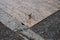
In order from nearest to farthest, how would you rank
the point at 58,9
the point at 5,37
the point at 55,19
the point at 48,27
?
1. the point at 5,37
2. the point at 48,27
3. the point at 55,19
4. the point at 58,9

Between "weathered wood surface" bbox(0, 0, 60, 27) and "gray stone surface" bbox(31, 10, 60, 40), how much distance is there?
0.07 metres

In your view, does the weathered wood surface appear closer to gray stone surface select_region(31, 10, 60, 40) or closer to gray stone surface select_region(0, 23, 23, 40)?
gray stone surface select_region(31, 10, 60, 40)

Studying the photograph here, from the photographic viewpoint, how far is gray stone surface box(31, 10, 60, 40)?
7.05 feet

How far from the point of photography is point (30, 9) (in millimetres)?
2551

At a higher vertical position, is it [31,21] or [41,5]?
[41,5]

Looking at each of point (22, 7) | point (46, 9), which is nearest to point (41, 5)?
point (46, 9)

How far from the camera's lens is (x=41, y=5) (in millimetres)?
2645

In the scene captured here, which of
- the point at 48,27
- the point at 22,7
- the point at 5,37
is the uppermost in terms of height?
the point at 22,7

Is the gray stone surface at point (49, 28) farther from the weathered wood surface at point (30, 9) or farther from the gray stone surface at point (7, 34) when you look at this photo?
the gray stone surface at point (7, 34)

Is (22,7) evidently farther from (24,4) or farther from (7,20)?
(7,20)

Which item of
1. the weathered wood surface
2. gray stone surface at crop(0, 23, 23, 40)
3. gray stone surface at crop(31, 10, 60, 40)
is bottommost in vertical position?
gray stone surface at crop(0, 23, 23, 40)

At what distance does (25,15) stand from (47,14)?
33 centimetres

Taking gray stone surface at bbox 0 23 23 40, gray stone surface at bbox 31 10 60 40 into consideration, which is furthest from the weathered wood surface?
gray stone surface at bbox 0 23 23 40

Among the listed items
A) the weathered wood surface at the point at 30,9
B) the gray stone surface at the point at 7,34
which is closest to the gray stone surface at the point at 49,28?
the weathered wood surface at the point at 30,9
